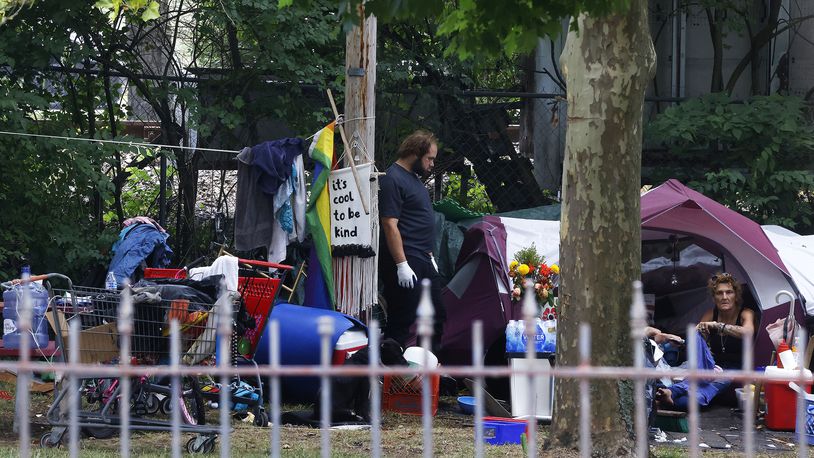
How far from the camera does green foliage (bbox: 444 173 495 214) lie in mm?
12250

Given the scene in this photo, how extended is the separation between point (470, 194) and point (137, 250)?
4241mm

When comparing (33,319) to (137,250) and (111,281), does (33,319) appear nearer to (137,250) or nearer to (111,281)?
(111,281)

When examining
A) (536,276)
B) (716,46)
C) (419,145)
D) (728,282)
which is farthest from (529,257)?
(716,46)

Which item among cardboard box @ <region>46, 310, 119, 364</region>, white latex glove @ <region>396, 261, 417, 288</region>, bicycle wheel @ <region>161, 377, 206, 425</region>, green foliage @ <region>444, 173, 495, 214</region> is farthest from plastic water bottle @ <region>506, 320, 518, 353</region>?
Answer: green foliage @ <region>444, 173, 495, 214</region>

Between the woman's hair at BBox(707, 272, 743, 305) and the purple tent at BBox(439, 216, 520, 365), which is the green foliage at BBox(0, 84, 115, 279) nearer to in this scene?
the purple tent at BBox(439, 216, 520, 365)

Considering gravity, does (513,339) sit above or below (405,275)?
below

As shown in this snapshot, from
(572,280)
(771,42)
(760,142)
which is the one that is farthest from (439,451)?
(771,42)

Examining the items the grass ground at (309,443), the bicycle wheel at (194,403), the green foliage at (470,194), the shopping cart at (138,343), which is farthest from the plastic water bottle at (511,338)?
the green foliage at (470,194)

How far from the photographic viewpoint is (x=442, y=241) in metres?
10.2

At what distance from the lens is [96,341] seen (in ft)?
21.5

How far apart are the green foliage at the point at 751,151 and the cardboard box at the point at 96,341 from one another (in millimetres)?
6698

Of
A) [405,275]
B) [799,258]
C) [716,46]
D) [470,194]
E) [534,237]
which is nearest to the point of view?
[405,275]

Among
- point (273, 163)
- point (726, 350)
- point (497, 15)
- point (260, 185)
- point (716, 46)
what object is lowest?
point (726, 350)

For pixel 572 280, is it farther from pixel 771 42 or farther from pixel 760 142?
pixel 771 42
